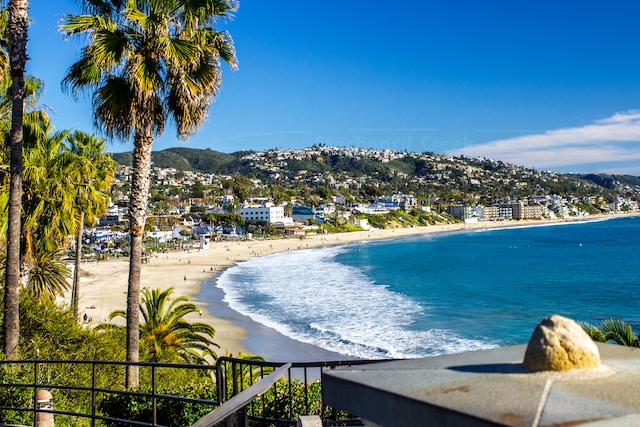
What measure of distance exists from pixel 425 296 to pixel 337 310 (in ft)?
33.1

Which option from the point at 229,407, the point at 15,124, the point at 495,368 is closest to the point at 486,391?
the point at 495,368

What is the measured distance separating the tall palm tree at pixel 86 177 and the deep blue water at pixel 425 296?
10963 millimetres

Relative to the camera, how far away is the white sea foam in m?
24.4

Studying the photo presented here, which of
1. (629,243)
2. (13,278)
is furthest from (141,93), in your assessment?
(629,243)

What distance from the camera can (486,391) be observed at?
6.07 feet

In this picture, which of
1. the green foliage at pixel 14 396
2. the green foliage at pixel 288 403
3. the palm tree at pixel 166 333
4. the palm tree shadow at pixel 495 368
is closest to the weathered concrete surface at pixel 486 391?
the palm tree shadow at pixel 495 368

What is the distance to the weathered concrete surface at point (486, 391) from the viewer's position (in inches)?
64.0

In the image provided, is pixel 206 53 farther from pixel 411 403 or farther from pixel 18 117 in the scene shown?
pixel 411 403

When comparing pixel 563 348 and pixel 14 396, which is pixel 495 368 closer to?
pixel 563 348

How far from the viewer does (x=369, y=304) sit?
36094mm

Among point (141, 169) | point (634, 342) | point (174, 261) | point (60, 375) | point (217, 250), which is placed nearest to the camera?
point (60, 375)

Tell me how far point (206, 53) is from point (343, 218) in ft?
451

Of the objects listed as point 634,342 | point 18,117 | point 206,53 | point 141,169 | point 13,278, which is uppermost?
point 206,53

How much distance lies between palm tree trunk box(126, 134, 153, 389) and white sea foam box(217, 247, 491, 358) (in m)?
13.5
